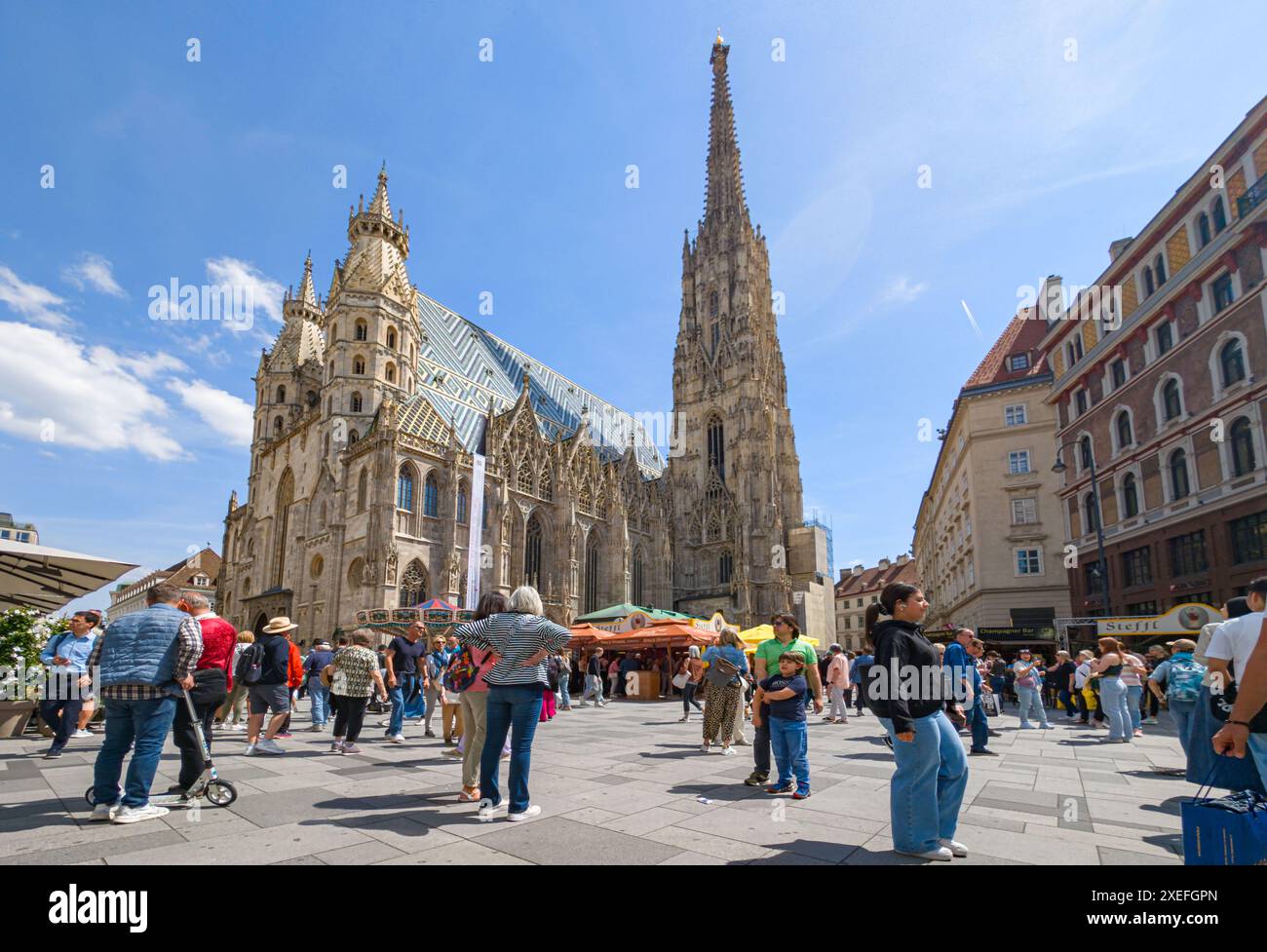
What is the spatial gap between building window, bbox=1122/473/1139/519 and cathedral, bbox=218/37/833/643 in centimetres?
2897

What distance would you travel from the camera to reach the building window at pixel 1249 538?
18703mm

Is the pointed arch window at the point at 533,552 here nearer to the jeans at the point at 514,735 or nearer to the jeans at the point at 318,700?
the jeans at the point at 318,700

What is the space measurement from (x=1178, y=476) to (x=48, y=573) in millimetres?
29898

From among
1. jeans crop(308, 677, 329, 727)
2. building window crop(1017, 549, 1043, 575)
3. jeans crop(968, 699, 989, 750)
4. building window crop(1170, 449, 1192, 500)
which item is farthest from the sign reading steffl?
jeans crop(308, 677, 329, 727)

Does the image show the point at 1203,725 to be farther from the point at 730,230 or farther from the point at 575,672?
the point at 730,230

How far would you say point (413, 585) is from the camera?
37.6 meters

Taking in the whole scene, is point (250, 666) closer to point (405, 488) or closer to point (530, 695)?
point (530, 695)

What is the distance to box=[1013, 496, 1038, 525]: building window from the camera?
106ft

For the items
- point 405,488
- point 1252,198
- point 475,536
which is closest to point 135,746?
point 1252,198

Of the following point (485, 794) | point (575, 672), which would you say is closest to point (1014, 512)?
point (575, 672)

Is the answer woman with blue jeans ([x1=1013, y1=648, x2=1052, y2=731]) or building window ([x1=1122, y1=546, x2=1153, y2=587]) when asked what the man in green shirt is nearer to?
woman with blue jeans ([x1=1013, y1=648, x2=1052, y2=731])

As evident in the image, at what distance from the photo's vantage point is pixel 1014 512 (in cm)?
3275

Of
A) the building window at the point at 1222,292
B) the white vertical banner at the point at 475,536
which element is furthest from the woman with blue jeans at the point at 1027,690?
the white vertical banner at the point at 475,536
